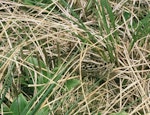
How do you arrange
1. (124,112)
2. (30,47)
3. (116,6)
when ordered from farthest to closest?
1. (116,6)
2. (30,47)
3. (124,112)

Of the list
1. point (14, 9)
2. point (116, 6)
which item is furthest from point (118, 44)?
point (14, 9)

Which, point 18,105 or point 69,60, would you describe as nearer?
point 18,105

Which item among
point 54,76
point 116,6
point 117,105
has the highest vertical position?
point 116,6

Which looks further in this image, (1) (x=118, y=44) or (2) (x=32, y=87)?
(1) (x=118, y=44)

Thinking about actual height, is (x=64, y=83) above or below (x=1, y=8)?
below

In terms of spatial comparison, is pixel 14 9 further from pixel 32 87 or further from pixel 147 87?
pixel 147 87

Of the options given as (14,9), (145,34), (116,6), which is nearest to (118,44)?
(145,34)

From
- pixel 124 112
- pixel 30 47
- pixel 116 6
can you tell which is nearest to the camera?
pixel 124 112
